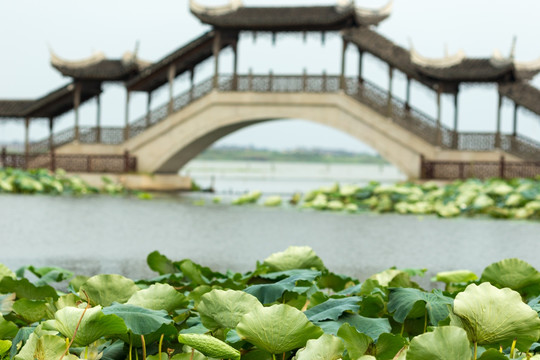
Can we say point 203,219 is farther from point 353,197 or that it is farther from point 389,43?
point 389,43

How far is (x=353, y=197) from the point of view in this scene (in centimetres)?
1498

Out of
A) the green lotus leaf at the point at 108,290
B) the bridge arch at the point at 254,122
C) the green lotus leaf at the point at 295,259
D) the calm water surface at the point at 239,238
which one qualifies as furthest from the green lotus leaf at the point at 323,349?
the bridge arch at the point at 254,122

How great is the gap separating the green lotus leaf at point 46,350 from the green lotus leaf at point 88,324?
0.06 meters

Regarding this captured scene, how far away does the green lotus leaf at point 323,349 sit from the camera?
70.0 inches

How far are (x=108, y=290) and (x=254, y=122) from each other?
783 inches

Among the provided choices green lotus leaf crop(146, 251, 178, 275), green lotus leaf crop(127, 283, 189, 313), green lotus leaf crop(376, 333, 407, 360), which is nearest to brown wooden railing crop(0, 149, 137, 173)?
green lotus leaf crop(146, 251, 178, 275)

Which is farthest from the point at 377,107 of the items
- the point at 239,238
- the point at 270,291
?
the point at 270,291

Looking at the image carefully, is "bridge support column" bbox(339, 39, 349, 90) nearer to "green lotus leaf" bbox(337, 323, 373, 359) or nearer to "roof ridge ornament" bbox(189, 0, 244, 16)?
"roof ridge ornament" bbox(189, 0, 244, 16)

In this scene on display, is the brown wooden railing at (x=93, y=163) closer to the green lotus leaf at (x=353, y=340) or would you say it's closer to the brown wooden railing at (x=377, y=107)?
the brown wooden railing at (x=377, y=107)

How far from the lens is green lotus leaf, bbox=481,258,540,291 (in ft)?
8.87

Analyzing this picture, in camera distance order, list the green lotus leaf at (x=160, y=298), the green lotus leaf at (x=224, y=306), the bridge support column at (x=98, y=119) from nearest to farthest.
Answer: the green lotus leaf at (x=224, y=306) < the green lotus leaf at (x=160, y=298) < the bridge support column at (x=98, y=119)

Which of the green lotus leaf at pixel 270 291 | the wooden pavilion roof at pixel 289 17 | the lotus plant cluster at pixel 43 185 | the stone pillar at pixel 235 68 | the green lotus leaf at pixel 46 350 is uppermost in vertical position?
the wooden pavilion roof at pixel 289 17

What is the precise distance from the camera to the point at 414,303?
229cm

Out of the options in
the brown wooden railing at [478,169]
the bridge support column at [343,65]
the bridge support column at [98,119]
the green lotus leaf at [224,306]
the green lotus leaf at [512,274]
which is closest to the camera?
the green lotus leaf at [224,306]
